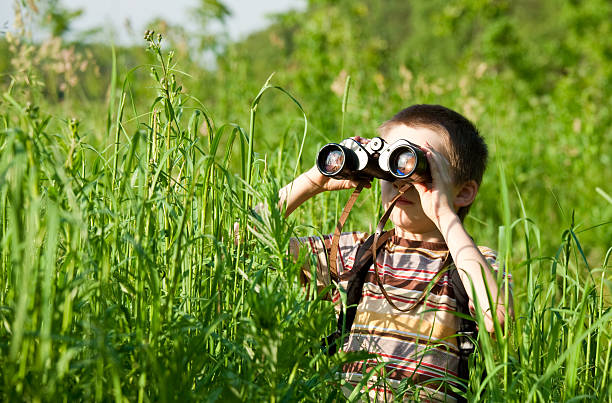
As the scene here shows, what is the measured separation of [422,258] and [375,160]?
316mm

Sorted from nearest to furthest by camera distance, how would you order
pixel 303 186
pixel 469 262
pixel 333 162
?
1. pixel 469 262
2. pixel 333 162
3. pixel 303 186

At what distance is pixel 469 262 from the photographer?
1399mm

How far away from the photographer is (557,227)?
3.47 meters

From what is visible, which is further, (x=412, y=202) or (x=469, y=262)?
(x=412, y=202)

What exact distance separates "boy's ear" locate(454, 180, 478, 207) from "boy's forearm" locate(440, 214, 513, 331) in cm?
23

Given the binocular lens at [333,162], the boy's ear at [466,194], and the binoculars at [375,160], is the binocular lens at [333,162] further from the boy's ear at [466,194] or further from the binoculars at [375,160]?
the boy's ear at [466,194]

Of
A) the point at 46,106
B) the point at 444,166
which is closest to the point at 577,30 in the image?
the point at 46,106

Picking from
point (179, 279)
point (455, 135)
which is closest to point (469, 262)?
point (455, 135)

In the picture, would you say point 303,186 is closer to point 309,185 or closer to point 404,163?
point 309,185

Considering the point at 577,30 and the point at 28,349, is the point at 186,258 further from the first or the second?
the point at 577,30

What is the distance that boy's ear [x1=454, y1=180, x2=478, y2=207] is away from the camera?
1.70 m

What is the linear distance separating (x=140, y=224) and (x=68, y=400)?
1.01ft

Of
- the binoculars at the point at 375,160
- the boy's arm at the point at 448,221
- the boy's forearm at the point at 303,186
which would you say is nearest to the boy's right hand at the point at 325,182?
the boy's forearm at the point at 303,186

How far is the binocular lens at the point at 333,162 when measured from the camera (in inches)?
58.8
